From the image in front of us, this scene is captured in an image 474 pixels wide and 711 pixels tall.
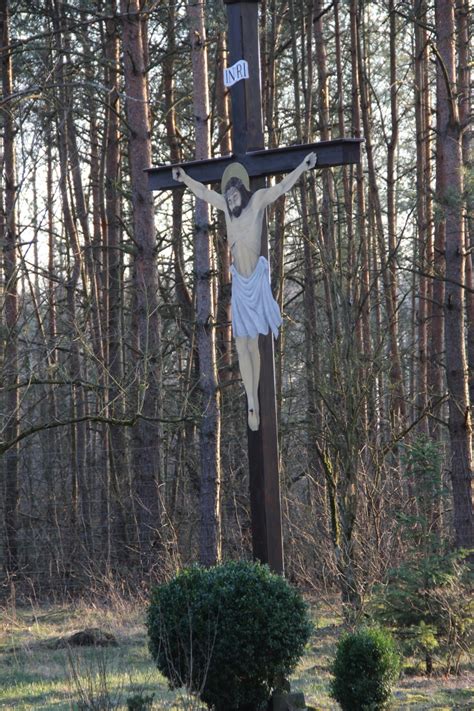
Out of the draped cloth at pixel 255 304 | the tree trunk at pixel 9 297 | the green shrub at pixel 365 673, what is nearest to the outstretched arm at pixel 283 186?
the draped cloth at pixel 255 304

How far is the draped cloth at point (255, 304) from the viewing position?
278 inches

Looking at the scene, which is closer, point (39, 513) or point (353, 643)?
point (353, 643)

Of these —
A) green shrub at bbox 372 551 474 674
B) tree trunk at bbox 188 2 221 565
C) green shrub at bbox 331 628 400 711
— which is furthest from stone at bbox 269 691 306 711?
tree trunk at bbox 188 2 221 565

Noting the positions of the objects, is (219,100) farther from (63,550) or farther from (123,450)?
(63,550)

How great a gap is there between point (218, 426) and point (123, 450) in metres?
4.61

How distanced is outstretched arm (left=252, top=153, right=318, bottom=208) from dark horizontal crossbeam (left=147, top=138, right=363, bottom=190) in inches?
2.3

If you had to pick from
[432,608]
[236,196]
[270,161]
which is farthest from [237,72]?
[432,608]

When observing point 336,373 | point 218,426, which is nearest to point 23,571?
point 218,426

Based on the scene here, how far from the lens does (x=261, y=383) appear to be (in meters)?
7.26

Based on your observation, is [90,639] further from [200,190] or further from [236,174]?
[236,174]

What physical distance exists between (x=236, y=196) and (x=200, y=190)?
17.7 inches

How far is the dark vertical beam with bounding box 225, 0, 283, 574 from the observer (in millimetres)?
7160

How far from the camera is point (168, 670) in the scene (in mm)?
6465

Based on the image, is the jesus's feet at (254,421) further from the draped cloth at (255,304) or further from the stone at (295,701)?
the stone at (295,701)
